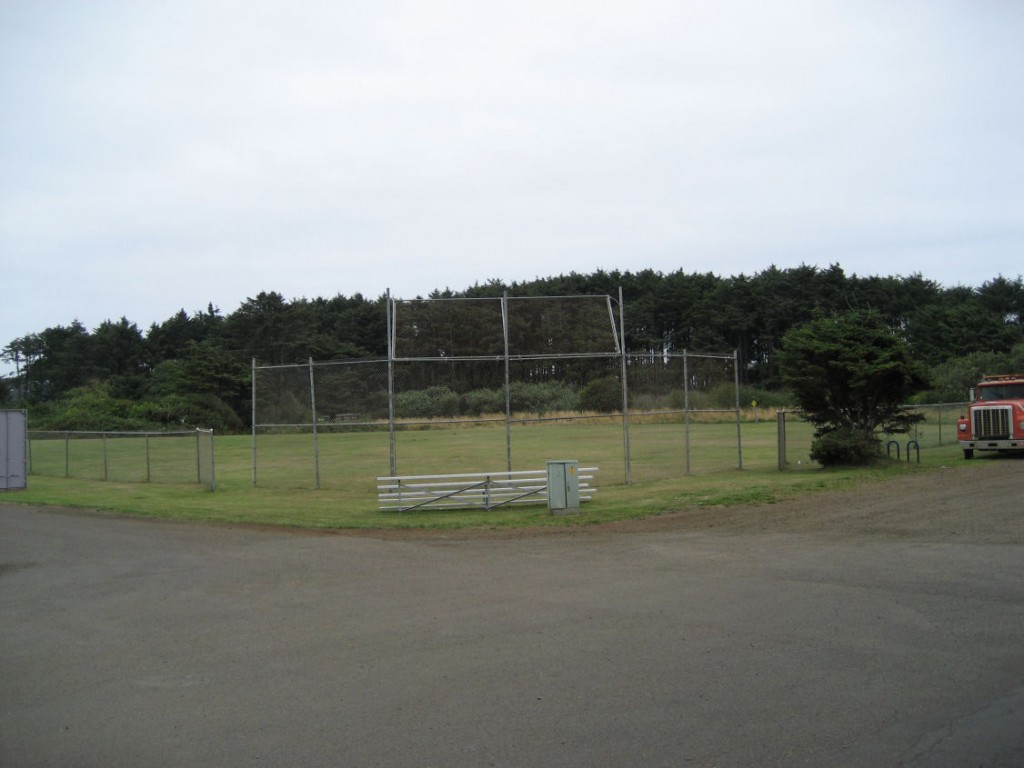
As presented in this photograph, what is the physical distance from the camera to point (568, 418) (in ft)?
65.6

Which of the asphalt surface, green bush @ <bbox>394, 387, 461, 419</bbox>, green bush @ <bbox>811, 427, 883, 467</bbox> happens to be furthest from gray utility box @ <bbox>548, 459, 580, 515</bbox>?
green bush @ <bbox>811, 427, 883, 467</bbox>

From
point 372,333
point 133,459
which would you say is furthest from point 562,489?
point 372,333

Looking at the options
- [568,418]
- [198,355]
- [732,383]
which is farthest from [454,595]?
[198,355]

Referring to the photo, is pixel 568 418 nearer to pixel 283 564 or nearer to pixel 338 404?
pixel 338 404

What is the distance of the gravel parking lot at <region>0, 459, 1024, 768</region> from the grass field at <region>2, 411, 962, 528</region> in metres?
3.92

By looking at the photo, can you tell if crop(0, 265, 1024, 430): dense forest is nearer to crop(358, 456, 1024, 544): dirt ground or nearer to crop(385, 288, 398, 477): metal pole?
crop(385, 288, 398, 477): metal pole

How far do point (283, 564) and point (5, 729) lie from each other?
592cm

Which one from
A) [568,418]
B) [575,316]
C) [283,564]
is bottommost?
[283,564]

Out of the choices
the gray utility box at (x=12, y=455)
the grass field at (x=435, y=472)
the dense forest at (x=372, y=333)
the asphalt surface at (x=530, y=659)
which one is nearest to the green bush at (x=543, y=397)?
the grass field at (x=435, y=472)

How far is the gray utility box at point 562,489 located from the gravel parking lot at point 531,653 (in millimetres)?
3198

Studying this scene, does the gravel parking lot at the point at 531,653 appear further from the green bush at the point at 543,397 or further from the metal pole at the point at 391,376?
the green bush at the point at 543,397

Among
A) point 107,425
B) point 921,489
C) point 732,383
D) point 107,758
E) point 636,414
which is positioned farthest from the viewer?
point 107,425

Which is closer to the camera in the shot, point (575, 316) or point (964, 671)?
point (964, 671)

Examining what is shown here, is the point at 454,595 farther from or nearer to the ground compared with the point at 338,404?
nearer to the ground
